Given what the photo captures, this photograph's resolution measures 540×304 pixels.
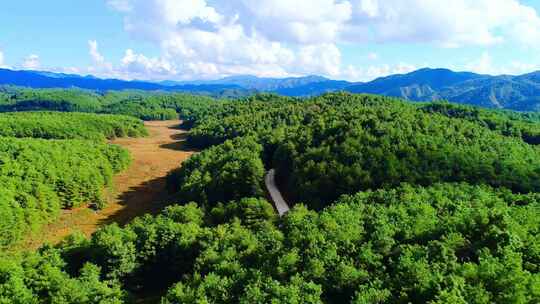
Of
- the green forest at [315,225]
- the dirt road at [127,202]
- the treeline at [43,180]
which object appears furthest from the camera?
the dirt road at [127,202]

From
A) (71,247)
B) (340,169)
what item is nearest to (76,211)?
(71,247)

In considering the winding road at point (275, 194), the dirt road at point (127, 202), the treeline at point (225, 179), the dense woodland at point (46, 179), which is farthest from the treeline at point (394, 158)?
the dense woodland at point (46, 179)

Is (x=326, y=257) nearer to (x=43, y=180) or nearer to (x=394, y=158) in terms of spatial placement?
(x=394, y=158)

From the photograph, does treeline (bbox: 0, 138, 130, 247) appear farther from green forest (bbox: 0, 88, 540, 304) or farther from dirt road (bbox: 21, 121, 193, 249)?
dirt road (bbox: 21, 121, 193, 249)

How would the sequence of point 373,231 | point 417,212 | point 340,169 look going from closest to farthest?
point 373,231 → point 417,212 → point 340,169

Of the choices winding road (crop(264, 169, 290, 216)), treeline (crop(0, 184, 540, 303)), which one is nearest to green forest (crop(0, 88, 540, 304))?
treeline (crop(0, 184, 540, 303))

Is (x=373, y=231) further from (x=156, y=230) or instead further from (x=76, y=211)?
(x=76, y=211)

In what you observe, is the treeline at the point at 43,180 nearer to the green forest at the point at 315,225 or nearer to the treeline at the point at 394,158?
the green forest at the point at 315,225

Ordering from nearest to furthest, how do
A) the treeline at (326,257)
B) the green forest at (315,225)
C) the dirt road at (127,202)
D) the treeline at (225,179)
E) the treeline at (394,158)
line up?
the treeline at (326,257) < the green forest at (315,225) < the treeline at (394,158) < the treeline at (225,179) < the dirt road at (127,202)
